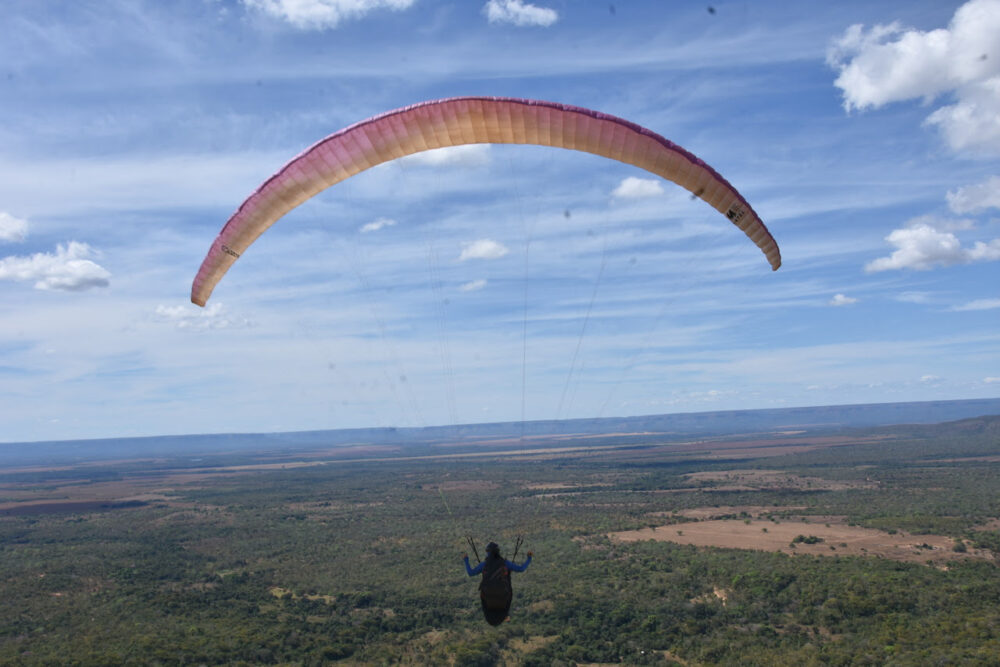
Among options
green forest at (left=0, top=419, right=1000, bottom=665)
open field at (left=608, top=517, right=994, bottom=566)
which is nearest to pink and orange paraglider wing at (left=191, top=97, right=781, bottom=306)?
green forest at (left=0, top=419, right=1000, bottom=665)

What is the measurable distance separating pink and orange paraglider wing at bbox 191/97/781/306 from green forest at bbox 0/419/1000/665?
10406mm

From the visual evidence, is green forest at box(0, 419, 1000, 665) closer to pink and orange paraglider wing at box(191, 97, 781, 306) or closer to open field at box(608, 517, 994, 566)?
open field at box(608, 517, 994, 566)

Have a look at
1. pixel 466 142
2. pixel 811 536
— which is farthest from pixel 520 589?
pixel 466 142

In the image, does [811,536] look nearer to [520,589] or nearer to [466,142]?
[520,589]

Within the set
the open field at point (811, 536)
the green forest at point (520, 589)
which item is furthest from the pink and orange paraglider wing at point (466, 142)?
the open field at point (811, 536)

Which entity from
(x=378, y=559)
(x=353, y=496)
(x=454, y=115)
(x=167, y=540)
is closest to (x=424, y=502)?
(x=353, y=496)

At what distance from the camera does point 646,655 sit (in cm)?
3312

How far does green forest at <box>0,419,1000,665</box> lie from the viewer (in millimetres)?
33375

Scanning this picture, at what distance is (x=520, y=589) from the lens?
44.8 metres

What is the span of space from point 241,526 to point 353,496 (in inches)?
Result: 1563

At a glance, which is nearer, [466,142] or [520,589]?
[466,142]

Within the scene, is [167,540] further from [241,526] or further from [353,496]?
[353,496]

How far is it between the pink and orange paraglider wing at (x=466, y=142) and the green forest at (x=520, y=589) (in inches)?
410

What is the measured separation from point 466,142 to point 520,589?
3774cm
